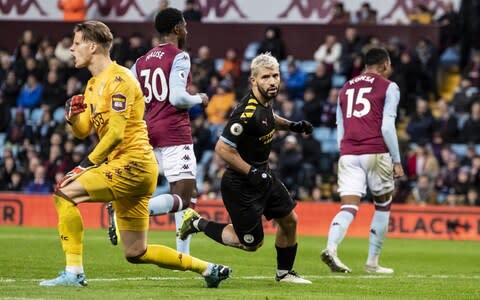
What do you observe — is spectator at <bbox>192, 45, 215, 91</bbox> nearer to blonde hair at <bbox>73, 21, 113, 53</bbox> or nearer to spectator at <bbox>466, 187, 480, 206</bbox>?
spectator at <bbox>466, 187, 480, 206</bbox>

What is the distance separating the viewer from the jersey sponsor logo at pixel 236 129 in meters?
12.1

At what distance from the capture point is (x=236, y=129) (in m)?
12.1

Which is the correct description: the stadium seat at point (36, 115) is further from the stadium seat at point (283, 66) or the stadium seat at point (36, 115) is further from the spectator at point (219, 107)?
the stadium seat at point (283, 66)

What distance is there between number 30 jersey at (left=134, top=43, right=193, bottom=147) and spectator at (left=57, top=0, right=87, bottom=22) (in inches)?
688

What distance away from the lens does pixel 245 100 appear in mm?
12289

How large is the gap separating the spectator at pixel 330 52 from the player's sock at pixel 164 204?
15090 millimetres

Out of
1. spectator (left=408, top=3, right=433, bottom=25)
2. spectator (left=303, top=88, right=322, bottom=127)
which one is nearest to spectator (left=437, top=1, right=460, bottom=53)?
spectator (left=408, top=3, right=433, bottom=25)

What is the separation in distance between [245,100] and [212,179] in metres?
14.2

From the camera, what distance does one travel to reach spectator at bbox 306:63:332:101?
91.6ft

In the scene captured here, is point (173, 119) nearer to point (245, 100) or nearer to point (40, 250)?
point (245, 100)

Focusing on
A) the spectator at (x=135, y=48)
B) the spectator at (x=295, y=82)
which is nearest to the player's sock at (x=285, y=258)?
the spectator at (x=295, y=82)

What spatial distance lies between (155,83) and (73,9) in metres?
17.7

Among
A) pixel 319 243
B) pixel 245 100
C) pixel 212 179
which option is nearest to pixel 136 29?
pixel 212 179

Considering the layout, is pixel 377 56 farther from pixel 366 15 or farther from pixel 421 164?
pixel 366 15
